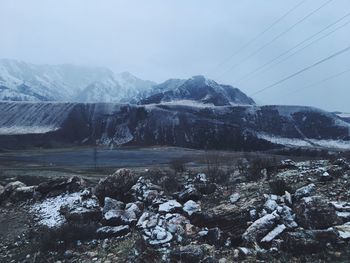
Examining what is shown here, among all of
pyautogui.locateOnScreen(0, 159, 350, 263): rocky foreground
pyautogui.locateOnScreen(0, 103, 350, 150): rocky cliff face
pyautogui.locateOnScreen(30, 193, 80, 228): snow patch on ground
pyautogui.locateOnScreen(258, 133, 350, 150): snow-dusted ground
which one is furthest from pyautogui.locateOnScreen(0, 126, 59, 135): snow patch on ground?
pyautogui.locateOnScreen(30, 193, 80, 228): snow patch on ground

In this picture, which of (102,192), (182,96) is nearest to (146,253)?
(102,192)

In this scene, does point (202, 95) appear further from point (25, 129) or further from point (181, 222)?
point (181, 222)

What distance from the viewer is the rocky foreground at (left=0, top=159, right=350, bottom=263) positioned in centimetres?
966

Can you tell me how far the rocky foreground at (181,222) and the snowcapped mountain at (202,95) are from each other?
12035 cm

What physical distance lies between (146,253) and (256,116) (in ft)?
311

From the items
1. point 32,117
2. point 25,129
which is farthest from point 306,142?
point 32,117

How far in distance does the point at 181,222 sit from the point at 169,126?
8173cm

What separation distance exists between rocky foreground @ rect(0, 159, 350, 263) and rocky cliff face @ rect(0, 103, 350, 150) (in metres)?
65.1

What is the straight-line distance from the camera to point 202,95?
493 ft

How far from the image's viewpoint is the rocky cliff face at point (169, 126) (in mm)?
87062

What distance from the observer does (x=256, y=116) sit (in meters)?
103

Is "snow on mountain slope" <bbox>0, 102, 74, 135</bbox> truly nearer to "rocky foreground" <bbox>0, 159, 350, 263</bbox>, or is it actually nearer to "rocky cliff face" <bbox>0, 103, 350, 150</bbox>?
"rocky cliff face" <bbox>0, 103, 350, 150</bbox>

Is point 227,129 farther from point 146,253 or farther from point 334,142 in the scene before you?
point 146,253

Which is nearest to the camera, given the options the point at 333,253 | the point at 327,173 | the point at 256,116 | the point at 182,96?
the point at 333,253
